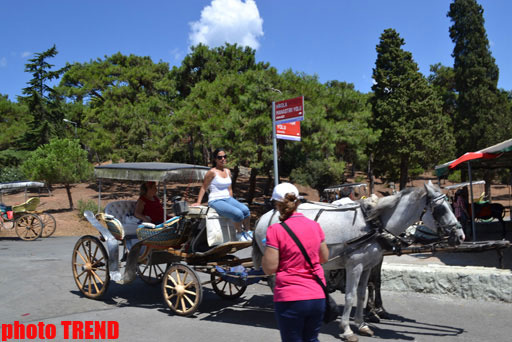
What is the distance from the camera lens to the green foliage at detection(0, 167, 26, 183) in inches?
1474

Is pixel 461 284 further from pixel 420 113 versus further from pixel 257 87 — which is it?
pixel 420 113

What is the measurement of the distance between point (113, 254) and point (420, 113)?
1131 inches

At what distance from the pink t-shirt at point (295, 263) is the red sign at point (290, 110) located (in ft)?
22.1

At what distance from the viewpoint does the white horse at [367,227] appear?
5.30 meters

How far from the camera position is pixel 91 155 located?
5194 centimetres

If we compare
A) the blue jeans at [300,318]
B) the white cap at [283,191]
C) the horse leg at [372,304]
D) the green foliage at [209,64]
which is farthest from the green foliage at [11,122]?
the blue jeans at [300,318]

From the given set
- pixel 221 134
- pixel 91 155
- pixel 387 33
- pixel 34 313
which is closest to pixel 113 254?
pixel 34 313

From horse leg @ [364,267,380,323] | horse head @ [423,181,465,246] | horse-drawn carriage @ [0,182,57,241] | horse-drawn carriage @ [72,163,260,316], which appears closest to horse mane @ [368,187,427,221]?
horse head @ [423,181,465,246]

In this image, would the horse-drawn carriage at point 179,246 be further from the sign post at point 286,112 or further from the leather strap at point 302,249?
the sign post at point 286,112

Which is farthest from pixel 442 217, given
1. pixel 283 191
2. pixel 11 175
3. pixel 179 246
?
pixel 11 175

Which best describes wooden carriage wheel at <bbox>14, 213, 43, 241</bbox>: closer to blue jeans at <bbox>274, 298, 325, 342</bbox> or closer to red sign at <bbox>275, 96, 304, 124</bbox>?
red sign at <bbox>275, 96, 304, 124</bbox>

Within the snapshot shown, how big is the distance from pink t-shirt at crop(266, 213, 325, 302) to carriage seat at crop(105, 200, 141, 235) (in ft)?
17.2

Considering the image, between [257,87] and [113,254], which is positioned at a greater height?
[257,87]

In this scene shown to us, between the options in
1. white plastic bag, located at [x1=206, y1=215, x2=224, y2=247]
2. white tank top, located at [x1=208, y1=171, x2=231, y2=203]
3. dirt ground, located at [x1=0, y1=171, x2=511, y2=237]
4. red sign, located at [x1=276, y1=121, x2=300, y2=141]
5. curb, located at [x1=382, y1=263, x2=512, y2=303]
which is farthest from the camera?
dirt ground, located at [x1=0, y1=171, x2=511, y2=237]
